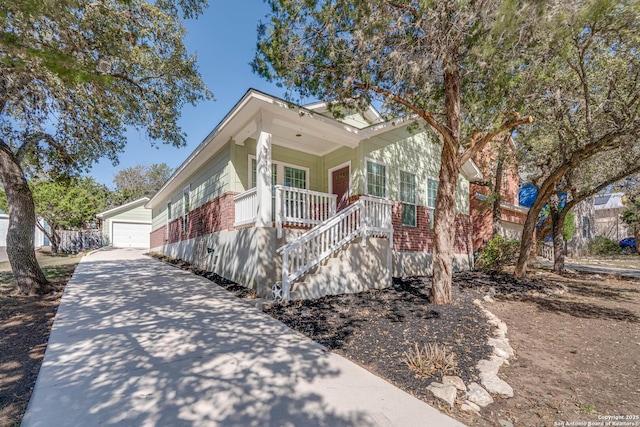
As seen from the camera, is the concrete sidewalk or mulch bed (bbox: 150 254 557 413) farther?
mulch bed (bbox: 150 254 557 413)

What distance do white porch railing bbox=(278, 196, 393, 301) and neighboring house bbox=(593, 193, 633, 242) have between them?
73.9 feet

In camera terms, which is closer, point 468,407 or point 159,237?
point 468,407

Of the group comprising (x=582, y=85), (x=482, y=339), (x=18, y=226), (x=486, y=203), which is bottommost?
(x=482, y=339)

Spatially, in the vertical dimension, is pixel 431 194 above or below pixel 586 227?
above

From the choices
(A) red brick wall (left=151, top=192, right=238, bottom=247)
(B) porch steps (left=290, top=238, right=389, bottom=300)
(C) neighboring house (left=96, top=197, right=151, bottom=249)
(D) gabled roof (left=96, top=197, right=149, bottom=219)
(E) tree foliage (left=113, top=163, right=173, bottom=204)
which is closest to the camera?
(B) porch steps (left=290, top=238, right=389, bottom=300)

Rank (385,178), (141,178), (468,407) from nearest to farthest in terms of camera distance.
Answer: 1. (468,407)
2. (385,178)
3. (141,178)

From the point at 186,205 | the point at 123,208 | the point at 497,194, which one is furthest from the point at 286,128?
the point at 123,208

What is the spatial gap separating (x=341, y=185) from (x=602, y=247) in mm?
20388

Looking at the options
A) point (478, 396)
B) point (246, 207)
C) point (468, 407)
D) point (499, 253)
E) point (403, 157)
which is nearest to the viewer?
point (468, 407)

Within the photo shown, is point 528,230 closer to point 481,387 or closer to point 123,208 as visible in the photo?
point 481,387

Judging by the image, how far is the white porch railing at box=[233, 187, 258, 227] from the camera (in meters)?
7.07

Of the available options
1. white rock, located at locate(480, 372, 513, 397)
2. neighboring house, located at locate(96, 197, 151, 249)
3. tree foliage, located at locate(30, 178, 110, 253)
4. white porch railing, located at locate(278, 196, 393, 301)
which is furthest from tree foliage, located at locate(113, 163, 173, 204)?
white rock, located at locate(480, 372, 513, 397)

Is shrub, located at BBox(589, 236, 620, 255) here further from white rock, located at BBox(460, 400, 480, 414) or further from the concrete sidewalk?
the concrete sidewalk

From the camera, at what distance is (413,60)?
17.1 feet
